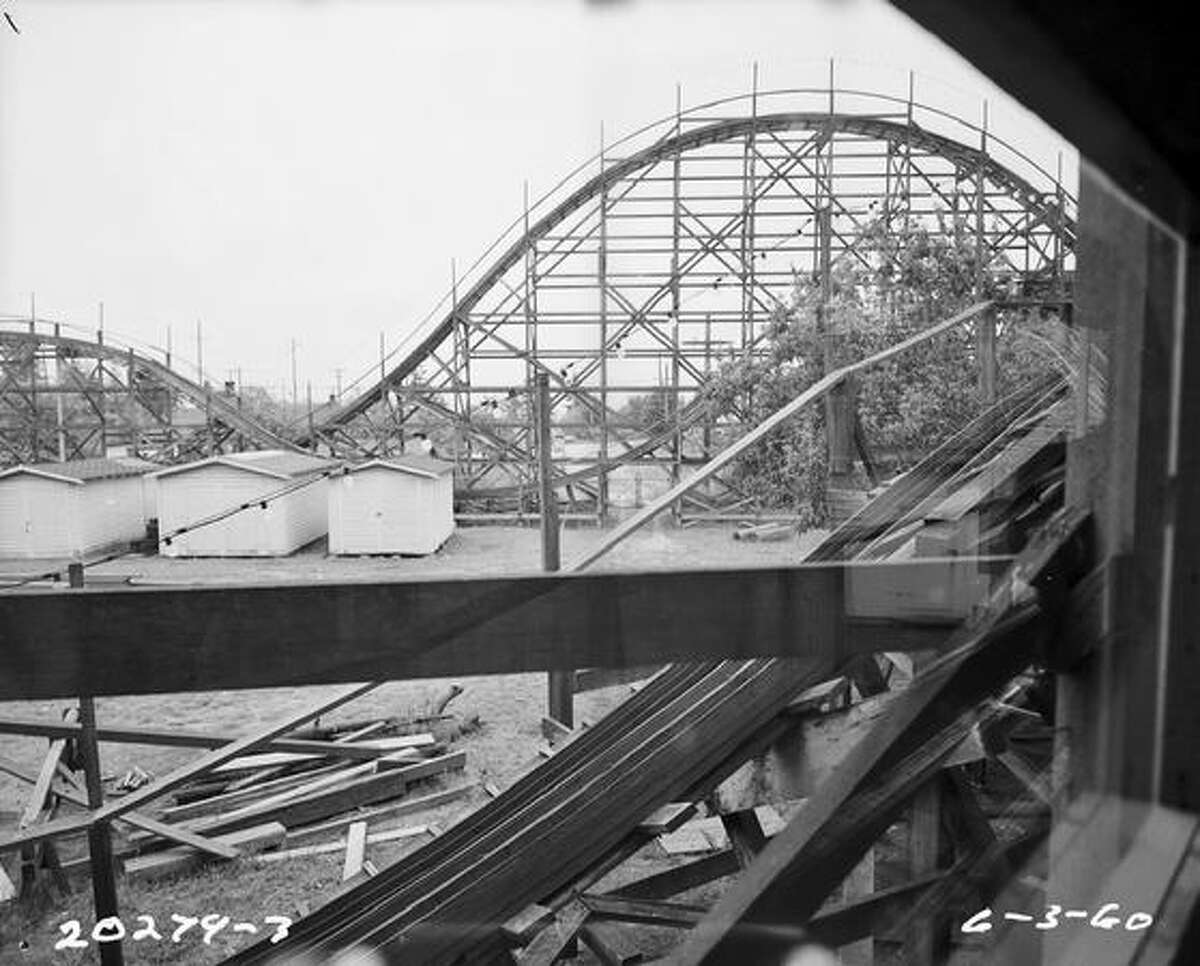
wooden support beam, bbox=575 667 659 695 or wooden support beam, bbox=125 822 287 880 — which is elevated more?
wooden support beam, bbox=575 667 659 695

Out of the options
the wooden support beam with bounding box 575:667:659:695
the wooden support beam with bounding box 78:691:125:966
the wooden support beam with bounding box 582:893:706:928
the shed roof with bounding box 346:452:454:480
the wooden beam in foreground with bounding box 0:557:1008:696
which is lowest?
the wooden support beam with bounding box 582:893:706:928

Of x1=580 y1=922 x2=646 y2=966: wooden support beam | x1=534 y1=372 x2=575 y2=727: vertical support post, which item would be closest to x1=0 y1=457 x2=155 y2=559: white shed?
x1=534 y1=372 x2=575 y2=727: vertical support post

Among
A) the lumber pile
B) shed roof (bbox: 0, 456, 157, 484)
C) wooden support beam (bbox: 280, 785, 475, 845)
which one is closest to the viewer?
shed roof (bbox: 0, 456, 157, 484)

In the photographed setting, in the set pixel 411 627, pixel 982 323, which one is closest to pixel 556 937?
pixel 411 627

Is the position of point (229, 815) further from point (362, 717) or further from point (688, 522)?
point (688, 522)

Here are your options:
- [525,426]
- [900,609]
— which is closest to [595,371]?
[525,426]

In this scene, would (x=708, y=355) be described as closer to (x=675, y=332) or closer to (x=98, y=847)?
(x=675, y=332)

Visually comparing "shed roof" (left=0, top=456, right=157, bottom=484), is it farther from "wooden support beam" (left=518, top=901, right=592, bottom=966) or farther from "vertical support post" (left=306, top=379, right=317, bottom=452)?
"wooden support beam" (left=518, top=901, right=592, bottom=966)

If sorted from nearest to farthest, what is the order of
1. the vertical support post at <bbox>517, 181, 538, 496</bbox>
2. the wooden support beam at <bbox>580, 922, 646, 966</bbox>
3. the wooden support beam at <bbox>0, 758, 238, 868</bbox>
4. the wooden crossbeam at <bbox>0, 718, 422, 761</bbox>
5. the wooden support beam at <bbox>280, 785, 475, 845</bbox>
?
the wooden crossbeam at <bbox>0, 718, 422, 761</bbox>
the vertical support post at <bbox>517, 181, 538, 496</bbox>
the wooden support beam at <bbox>0, 758, 238, 868</bbox>
the wooden support beam at <bbox>580, 922, 646, 966</bbox>
the wooden support beam at <bbox>280, 785, 475, 845</bbox>
